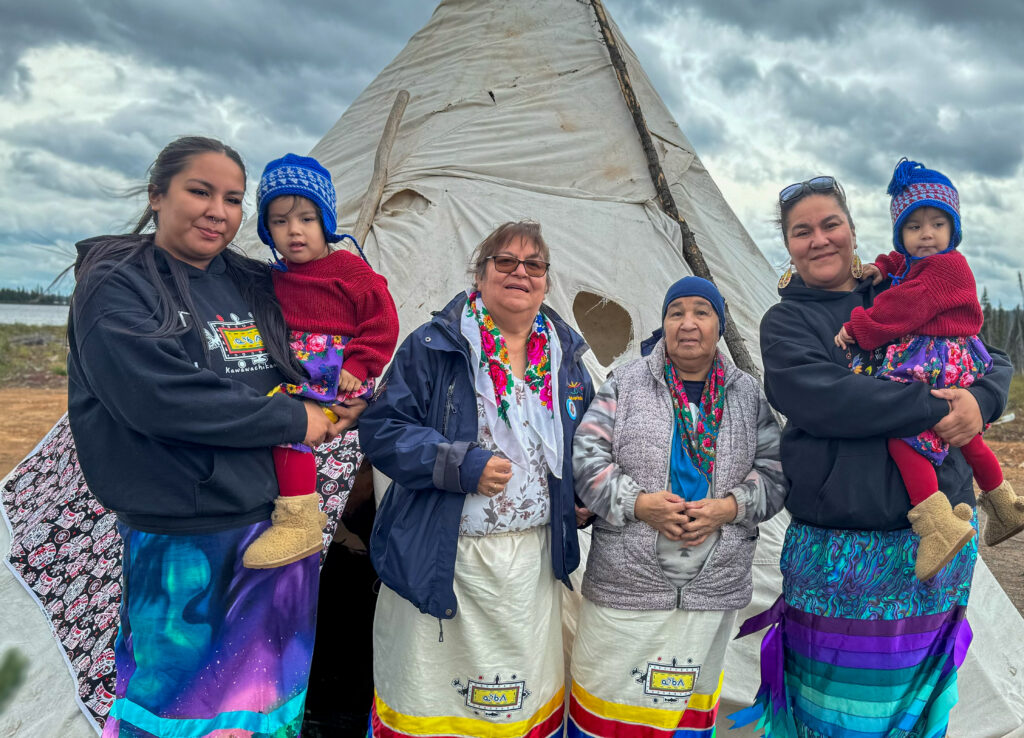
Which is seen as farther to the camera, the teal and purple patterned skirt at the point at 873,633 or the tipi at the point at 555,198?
the tipi at the point at 555,198

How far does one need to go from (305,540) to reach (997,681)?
9.13 ft

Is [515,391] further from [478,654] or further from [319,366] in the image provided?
[478,654]

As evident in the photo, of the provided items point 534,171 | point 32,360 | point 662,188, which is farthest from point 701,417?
point 32,360

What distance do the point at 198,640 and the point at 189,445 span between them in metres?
0.47

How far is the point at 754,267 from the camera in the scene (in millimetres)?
4469

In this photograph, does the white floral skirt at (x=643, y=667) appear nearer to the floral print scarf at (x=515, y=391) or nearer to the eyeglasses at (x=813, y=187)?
the floral print scarf at (x=515, y=391)

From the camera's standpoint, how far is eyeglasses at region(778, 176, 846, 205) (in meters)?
2.24

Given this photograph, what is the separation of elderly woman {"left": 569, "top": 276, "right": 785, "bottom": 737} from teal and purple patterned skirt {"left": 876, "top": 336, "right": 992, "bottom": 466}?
373 mm

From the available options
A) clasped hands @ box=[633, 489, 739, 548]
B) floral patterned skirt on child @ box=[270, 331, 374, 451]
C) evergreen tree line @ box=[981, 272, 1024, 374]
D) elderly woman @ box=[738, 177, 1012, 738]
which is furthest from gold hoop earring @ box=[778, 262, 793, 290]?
evergreen tree line @ box=[981, 272, 1024, 374]

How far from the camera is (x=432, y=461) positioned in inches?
76.6

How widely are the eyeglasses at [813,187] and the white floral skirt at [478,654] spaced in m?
1.23

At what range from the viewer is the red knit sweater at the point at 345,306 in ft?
6.82

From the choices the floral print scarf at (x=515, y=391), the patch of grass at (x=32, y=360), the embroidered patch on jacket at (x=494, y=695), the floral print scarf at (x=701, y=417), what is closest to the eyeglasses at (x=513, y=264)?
the floral print scarf at (x=515, y=391)

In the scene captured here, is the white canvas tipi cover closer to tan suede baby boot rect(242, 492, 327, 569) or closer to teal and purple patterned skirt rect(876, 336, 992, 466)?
teal and purple patterned skirt rect(876, 336, 992, 466)
